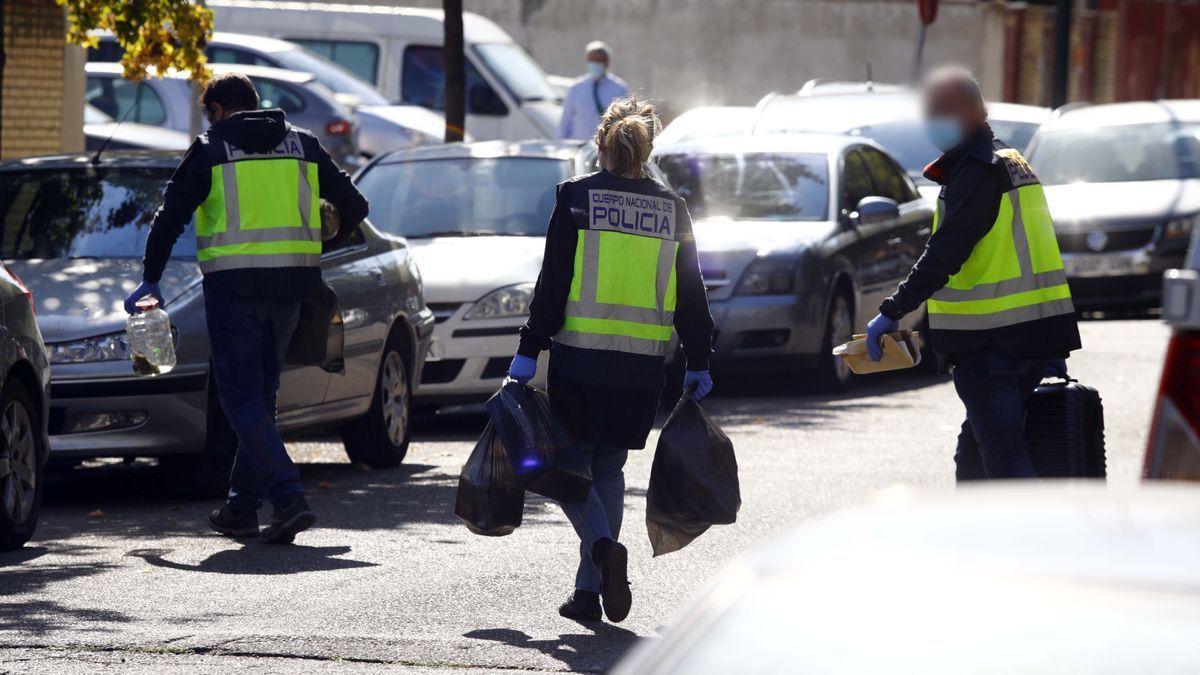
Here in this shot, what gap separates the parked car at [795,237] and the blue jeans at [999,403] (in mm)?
6549

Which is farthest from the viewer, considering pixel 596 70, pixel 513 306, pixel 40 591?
pixel 596 70

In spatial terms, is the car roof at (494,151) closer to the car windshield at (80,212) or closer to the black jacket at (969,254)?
the car windshield at (80,212)

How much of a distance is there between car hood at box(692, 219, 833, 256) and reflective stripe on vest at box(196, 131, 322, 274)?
520 cm

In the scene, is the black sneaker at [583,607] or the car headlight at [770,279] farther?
the car headlight at [770,279]

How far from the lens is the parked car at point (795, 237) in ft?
44.0

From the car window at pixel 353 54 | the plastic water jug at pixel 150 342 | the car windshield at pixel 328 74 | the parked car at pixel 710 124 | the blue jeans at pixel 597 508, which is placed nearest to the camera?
the blue jeans at pixel 597 508

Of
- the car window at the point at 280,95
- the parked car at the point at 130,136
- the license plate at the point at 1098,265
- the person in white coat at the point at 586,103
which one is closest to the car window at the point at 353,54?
the car window at the point at 280,95

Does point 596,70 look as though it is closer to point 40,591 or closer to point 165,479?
point 165,479

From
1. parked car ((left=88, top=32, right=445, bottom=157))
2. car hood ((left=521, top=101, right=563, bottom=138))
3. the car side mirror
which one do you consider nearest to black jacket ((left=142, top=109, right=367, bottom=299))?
the car side mirror

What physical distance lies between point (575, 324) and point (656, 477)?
56cm

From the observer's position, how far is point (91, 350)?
9.15m

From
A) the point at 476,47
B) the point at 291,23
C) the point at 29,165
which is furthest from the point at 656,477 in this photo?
the point at 291,23

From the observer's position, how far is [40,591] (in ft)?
24.2

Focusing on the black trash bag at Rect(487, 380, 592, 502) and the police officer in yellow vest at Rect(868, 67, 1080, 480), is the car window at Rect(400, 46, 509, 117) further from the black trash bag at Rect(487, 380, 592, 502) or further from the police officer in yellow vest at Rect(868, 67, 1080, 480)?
the police officer in yellow vest at Rect(868, 67, 1080, 480)
